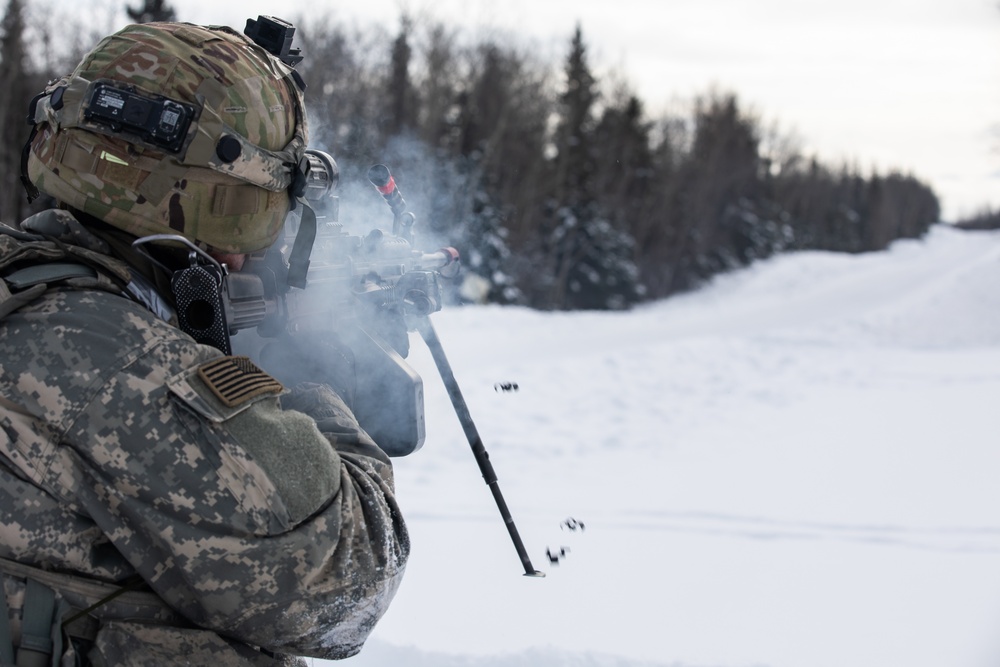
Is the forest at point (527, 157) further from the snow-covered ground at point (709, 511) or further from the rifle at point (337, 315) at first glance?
the rifle at point (337, 315)

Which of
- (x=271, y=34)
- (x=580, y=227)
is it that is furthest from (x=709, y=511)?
(x=580, y=227)

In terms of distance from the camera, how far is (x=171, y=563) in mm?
1361

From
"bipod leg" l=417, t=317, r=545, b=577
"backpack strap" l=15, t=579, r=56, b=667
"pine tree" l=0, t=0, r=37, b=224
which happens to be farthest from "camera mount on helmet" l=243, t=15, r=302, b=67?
"pine tree" l=0, t=0, r=37, b=224

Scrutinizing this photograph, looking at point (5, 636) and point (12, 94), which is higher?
point (5, 636)

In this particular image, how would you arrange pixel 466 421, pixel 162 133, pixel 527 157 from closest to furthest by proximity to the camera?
pixel 162 133 → pixel 466 421 → pixel 527 157

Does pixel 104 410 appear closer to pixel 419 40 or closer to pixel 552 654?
pixel 552 654

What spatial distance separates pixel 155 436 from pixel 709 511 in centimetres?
402

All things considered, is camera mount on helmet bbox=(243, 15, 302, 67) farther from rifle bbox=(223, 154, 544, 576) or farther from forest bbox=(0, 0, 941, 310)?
forest bbox=(0, 0, 941, 310)

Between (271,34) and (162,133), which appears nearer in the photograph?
(162,133)

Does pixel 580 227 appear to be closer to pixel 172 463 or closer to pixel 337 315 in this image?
pixel 337 315

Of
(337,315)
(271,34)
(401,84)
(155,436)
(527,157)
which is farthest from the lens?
(527,157)

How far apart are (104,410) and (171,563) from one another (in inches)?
10.6

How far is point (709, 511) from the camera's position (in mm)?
4840

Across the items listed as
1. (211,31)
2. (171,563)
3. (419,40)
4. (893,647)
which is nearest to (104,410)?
(171,563)
